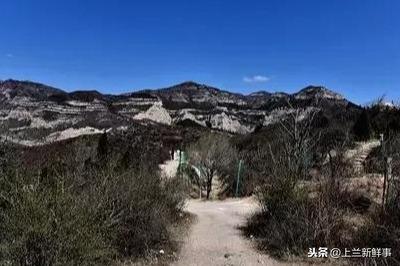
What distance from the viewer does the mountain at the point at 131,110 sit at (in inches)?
3182

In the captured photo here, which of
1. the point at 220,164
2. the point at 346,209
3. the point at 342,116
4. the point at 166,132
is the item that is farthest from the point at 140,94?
the point at 346,209

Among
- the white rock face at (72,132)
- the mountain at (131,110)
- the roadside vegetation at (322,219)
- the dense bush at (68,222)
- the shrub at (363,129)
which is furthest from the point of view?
the mountain at (131,110)

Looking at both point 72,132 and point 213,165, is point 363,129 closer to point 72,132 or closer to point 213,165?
point 213,165

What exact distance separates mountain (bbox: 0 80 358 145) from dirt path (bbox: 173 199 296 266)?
39952 mm

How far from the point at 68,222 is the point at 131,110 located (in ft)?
357

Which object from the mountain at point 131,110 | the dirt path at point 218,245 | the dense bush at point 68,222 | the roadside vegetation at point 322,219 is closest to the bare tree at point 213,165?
the dirt path at point 218,245

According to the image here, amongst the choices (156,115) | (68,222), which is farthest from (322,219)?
(156,115)

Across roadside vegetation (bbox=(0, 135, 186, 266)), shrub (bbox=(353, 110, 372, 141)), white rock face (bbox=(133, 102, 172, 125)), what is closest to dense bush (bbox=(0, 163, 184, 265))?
roadside vegetation (bbox=(0, 135, 186, 266))

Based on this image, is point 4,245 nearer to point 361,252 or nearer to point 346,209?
point 361,252

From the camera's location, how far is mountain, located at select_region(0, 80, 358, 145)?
80.8 metres

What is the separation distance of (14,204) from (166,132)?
77251mm

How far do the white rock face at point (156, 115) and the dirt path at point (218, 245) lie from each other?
93237 mm

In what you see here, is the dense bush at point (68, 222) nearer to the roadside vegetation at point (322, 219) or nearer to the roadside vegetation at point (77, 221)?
the roadside vegetation at point (77, 221)

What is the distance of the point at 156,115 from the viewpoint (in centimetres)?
11456
